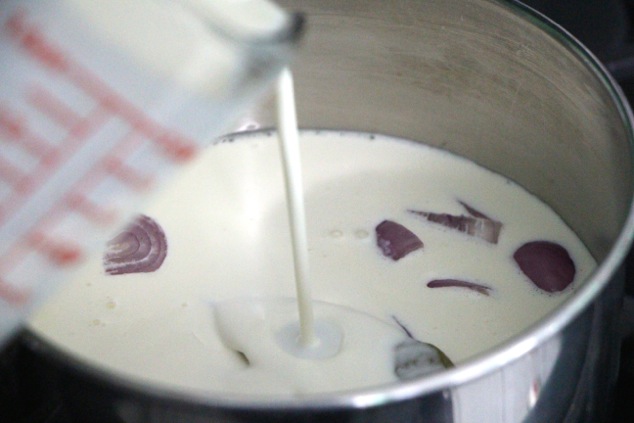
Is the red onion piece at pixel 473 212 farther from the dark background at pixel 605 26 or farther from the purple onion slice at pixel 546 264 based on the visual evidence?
the dark background at pixel 605 26

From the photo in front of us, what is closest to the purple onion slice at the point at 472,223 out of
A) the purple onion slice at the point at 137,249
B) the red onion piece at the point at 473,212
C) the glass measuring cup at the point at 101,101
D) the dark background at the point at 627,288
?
the red onion piece at the point at 473,212

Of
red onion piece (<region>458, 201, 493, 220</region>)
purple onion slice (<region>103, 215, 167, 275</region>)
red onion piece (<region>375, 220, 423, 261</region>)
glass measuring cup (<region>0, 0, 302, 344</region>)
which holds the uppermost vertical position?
red onion piece (<region>458, 201, 493, 220</region>)

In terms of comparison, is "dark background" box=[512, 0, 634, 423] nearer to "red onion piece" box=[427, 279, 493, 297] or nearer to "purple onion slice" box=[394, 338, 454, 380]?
"red onion piece" box=[427, 279, 493, 297]

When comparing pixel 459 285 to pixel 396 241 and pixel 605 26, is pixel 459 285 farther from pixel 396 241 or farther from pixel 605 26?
pixel 605 26

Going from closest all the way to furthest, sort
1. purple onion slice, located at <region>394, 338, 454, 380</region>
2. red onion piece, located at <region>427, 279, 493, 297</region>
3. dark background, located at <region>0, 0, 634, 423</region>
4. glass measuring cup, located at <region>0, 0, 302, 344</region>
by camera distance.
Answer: glass measuring cup, located at <region>0, 0, 302, 344</region>, dark background, located at <region>0, 0, 634, 423</region>, purple onion slice, located at <region>394, 338, 454, 380</region>, red onion piece, located at <region>427, 279, 493, 297</region>

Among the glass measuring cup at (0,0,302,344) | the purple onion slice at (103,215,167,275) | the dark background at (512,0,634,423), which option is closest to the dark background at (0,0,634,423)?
the dark background at (512,0,634,423)

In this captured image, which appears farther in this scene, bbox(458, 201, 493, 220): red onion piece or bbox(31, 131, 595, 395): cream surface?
bbox(458, 201, 493, 220): red onion piece

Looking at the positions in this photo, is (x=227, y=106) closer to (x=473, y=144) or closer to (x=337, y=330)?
(x=337, y=330)
